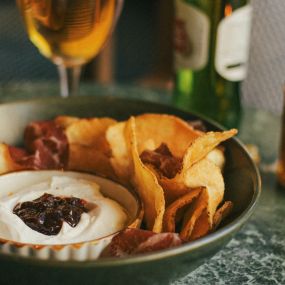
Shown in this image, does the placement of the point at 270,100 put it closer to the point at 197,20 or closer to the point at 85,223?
the point at 197,20

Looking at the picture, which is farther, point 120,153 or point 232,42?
point 232,42

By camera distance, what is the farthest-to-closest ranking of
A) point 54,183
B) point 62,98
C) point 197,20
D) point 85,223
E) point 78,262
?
point 197,20
point 62,98
point 54,183
point 85,223
point 78,262

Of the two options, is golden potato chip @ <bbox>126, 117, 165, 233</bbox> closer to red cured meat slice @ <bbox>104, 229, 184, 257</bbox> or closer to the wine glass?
red cured meat slice @ <bbox>104, 229, 184, 257</bbox>

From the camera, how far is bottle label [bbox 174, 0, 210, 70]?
128 cm

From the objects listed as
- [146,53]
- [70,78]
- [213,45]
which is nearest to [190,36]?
[213,45]

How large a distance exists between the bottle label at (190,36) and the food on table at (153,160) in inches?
11.7

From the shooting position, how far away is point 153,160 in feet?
2.96

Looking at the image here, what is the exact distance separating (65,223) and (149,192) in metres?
0.12

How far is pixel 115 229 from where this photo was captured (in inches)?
31.7

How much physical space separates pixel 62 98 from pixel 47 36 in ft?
0.39

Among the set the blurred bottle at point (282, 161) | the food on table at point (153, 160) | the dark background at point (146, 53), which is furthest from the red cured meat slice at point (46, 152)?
the dark background at point (146, 53)

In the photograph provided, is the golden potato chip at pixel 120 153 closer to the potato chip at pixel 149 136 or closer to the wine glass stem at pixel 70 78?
the potato chip at pixel 149 136

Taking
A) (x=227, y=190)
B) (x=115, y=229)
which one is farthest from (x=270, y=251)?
(x=115, y=229)

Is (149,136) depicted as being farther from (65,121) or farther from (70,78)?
(70,78)
